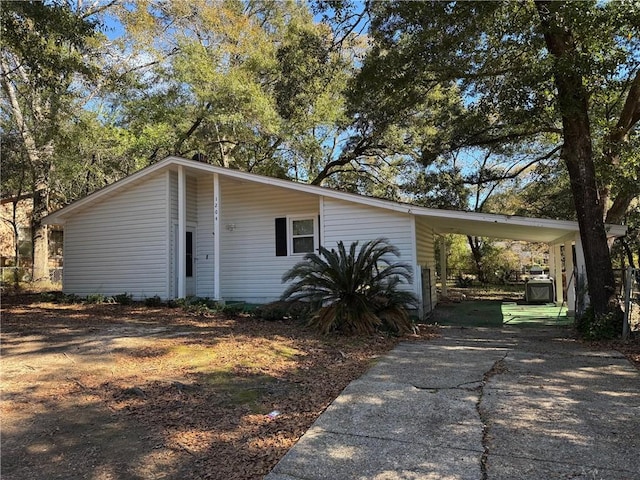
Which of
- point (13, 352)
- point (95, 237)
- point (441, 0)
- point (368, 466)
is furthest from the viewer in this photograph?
point (95, 237)

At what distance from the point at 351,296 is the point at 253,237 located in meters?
5.07

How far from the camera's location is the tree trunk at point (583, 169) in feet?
24.0

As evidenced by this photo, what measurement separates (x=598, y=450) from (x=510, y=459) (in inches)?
26.6

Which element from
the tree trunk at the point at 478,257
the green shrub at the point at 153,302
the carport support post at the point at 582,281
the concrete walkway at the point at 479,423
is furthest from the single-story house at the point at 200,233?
the tree trunk at the point at 478,257

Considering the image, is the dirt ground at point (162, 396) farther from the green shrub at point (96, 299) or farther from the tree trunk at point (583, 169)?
the green shrub at point (96, 299)

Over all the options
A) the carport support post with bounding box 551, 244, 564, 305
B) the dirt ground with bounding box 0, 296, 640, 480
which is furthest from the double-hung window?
the carport support post with bounding box 551, 244, 564, 305

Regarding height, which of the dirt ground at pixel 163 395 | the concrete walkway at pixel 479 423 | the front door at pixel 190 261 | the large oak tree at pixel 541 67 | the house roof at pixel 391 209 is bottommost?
the concrete walkway at pixel 479 423

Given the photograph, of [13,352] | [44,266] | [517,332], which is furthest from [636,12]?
[44,266]

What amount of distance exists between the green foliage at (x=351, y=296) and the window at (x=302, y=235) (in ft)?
10.9

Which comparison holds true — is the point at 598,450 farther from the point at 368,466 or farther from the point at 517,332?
the point at 517,332

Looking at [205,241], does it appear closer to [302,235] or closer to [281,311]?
[302,235]

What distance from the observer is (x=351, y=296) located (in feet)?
26.5

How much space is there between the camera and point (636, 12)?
6.64 metres

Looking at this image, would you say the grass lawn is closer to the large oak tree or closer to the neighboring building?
the large oak tree
